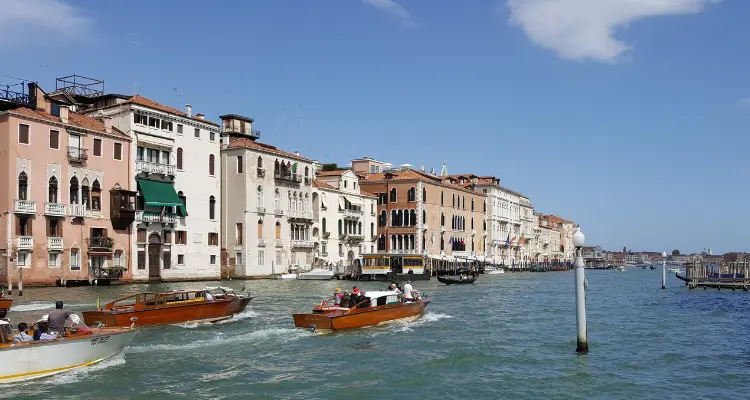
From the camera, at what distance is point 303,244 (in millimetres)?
54156

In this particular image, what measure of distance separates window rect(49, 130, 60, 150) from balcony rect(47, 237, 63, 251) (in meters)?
4.60

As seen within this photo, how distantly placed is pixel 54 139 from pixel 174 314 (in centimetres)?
1950

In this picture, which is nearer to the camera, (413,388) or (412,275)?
(413,388)

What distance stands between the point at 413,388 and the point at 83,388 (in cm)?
604

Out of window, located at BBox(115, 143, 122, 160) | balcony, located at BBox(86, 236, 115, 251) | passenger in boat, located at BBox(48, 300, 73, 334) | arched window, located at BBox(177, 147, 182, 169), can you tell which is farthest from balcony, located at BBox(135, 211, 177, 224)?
passenger in boat, located at BBox(48, 300, 73, 334)

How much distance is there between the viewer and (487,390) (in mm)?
14047

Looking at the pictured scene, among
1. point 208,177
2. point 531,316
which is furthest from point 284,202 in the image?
point 531,316

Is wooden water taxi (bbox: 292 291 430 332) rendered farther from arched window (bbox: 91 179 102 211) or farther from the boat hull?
arched window (bbox: 91 179 102 211)

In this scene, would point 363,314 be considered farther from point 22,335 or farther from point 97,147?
point 97,147

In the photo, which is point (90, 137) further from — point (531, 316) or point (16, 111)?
point (531, 316)

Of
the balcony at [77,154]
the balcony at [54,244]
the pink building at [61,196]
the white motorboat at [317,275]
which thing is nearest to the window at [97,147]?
the pink building at [61,196]

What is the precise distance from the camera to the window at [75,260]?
37844 millimetres

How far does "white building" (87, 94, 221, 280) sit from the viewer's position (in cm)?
4231

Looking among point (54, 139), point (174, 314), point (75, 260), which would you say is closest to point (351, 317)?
point (174, 314)
